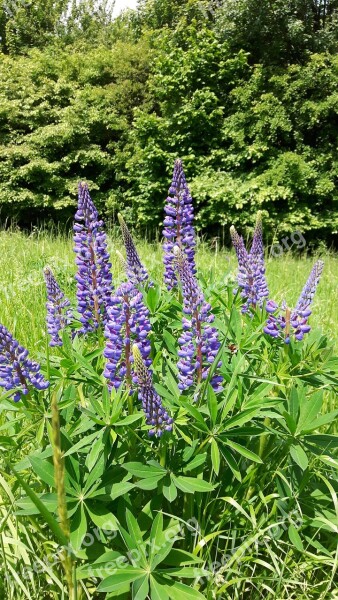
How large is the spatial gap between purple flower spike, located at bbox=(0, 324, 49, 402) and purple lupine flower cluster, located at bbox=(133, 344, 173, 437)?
1.16ft

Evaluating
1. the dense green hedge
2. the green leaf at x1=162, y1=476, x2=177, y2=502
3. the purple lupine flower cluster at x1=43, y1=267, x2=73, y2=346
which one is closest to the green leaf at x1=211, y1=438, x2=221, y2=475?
the green leaf at x1=162, y1=476, x2=177, y2=502

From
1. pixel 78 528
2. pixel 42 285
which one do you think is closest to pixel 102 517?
pixel 78 528

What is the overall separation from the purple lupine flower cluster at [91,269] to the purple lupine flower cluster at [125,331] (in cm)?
36

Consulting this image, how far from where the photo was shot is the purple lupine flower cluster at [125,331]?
135 centimetres

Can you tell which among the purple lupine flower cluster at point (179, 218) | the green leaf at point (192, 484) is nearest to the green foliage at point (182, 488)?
the green leaf at point (192, 484)

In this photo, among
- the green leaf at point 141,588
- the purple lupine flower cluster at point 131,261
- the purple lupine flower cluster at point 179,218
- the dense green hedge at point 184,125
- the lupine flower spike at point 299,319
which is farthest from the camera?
the dense green hedge at point 184,125

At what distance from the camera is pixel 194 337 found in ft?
4.67

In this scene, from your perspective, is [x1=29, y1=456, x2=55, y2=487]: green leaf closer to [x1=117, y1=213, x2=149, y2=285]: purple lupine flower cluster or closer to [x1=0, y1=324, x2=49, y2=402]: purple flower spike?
[x1=0, y1=324, x2=49, y2=402]: purple flower spike

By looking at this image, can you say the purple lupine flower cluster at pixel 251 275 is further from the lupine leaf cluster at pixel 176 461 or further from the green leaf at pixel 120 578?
the green leaf at pixel 120 578

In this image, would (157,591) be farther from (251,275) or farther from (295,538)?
(251,275)

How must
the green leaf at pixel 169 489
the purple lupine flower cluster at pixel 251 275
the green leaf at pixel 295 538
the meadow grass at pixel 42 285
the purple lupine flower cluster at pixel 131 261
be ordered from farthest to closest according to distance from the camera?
the meadow grass at pixel 42 285, the purple lupine flower cluster at pixel 251 275, the purple lupine flower cluster at pixel 131 261, the green leaf at pixel 295 538, the green leaf at pixel 169 489

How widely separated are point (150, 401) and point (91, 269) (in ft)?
2.31

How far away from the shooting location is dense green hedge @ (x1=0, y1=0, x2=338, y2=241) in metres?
9.02

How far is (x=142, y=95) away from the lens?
11.0 m
